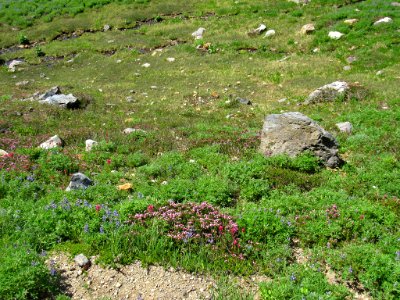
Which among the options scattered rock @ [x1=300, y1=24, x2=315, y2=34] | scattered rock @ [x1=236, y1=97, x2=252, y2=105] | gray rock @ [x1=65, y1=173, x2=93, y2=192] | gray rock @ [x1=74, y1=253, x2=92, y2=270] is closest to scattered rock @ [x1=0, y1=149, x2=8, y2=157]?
gray rock @ [x1=65, y1=173, x2=93, y2=192]

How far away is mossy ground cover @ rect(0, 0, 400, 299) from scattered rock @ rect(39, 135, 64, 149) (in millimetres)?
419

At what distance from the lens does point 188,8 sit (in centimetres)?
3838

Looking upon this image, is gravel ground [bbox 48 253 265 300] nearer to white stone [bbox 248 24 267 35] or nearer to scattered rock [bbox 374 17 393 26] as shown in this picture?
scattered rock [bbox 374 17 393 26]

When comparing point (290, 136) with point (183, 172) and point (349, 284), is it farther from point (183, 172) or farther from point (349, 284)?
point (349, 284)

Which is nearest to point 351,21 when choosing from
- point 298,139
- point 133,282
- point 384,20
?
point 384,20

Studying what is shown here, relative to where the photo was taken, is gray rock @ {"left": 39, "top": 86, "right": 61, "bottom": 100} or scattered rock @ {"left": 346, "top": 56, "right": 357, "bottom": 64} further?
scattered rock @ {"left": 346, "top": 56, "right": 357, "bottom": 64}

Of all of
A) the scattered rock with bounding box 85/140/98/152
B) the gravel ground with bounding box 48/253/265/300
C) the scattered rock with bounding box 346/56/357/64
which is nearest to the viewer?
the gravel ground with bounding box 48/253/265/300

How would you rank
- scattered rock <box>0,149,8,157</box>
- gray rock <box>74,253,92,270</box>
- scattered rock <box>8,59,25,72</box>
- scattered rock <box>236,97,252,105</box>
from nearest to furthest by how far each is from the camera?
gray rock <box>74,253,92,270</box> < scattered rock <box>0,149,8,157</box> < scattered rock <box>236,97,252,105</box> < scattered rock <box>8,59,25,72</box>

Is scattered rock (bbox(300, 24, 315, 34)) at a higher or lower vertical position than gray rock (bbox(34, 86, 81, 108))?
lower

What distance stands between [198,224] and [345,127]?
7929mm

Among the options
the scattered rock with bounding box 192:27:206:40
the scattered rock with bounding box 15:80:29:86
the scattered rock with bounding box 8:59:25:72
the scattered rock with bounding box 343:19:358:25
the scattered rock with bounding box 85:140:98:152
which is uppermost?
the scattered rock with bounding box 85:140:98:152

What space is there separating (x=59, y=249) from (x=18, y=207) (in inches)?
66.5

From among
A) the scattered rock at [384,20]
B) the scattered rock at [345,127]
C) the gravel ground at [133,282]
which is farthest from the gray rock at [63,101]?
the scattered rock at [384,20]

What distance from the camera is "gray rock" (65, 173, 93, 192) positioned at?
8867 mm
